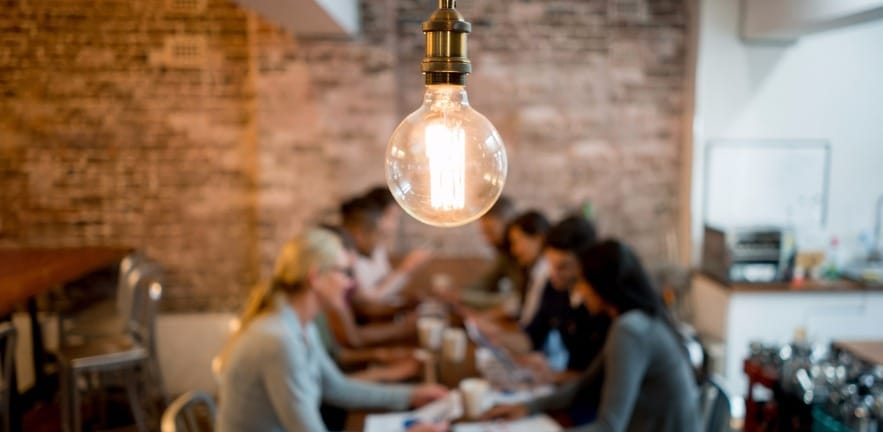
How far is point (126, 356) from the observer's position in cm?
393

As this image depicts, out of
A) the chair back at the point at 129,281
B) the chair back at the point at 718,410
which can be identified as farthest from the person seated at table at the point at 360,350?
the chair back at the point at 129,281

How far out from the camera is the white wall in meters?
5.11

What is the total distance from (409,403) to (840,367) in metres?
1.64

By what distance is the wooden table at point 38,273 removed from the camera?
3.83 metres

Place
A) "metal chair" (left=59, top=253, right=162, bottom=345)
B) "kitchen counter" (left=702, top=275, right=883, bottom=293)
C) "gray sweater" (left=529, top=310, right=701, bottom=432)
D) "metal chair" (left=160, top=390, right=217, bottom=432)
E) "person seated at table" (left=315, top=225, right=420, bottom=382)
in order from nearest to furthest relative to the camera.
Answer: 1. "metal chair" (left=160, top=390, right=217, bottom=432)
2. "gray sweater" (left=529, top=310, right=701, bottom=432)
3. "person seated at table" (left=315, top=225, right=420, bottom=382)
4. "metal chair" (left=59, top=253, right=162, bottom=345)
5. "kitchen counter" (left=702, top=275, right=883, bottom=293)

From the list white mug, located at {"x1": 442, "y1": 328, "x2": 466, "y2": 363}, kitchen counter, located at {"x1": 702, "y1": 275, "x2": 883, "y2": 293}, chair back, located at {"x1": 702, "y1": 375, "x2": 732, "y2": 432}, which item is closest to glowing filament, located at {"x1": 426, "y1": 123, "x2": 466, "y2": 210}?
chair back, located at {"x1": 702, "y1": 375, "x2": 732, "y2": 432}

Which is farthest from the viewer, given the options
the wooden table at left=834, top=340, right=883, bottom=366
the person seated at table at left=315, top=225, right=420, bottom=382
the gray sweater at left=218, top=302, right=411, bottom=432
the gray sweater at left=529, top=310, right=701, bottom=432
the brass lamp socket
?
the person seated at table at left=315, top=225, right=420, bottom=382

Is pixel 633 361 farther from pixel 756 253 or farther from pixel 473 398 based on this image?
pixel 756 253

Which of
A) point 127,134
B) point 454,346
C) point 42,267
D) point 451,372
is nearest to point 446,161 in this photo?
point 451,372

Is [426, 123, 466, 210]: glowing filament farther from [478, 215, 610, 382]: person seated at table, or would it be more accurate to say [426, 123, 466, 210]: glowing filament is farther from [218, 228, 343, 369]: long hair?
[478, 215, 610, 382]: person seated at table

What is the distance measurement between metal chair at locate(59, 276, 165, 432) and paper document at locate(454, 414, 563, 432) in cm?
226

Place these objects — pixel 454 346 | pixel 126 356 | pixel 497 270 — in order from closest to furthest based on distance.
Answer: pixel 454 346
pixel 126 356
pixel 497 270

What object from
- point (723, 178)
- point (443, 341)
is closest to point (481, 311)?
point (443, 341)

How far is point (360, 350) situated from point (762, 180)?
3149 mm
